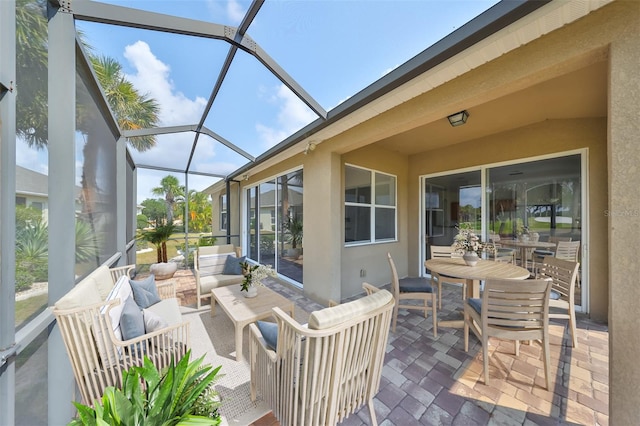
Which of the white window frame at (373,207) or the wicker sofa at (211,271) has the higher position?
Result: the white window frame at (373,207)

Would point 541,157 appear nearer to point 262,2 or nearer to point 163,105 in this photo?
point 262,2

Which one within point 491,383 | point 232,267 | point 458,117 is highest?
point 458,117

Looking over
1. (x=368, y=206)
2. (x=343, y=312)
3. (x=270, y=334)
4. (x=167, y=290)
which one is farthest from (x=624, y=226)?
(x=167, y=290)

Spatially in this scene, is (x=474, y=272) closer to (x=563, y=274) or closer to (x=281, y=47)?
(x=563, y=274)

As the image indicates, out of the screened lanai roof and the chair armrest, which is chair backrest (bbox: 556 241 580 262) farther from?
the chair armrest

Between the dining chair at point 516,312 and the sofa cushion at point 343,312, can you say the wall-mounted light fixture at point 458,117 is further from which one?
the sofa cushion at point 343,312

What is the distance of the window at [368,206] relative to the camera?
4383 millimetres

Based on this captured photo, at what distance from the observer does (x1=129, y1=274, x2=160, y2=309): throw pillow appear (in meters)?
2.78

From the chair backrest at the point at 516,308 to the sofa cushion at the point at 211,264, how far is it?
4.35 metres

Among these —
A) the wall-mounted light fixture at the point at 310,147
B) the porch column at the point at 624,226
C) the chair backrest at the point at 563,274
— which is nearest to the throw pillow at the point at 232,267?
the wall-mounted light fixture at the point at 310,147

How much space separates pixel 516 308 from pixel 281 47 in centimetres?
346

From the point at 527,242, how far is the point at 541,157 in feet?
4.91

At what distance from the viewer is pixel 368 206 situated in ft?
15.3

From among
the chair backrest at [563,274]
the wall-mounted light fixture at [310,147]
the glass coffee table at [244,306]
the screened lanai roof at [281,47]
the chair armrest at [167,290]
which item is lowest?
the chair armrest at [167,290]
